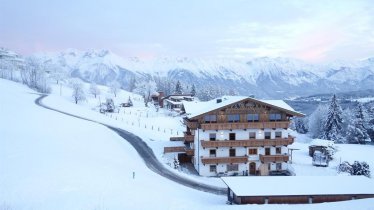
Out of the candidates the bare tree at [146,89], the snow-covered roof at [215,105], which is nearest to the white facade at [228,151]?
the snow-covered roof at [215,105]

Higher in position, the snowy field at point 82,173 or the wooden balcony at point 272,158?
the snowy field at point 82,173

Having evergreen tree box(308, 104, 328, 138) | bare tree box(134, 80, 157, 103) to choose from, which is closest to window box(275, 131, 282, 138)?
evergreen tree box(308, 104, 328, 138)

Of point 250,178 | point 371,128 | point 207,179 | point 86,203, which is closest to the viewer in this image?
point 86,203

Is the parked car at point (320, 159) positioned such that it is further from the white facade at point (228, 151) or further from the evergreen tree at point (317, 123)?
the evergreen tree at point (317, 123)

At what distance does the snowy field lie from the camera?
111ft

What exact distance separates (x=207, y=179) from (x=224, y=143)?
6.63 metres

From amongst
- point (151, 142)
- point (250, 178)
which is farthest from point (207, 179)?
point (151, 142)

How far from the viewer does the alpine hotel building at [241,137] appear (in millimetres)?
57344

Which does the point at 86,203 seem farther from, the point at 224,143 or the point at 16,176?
the point at 224,143

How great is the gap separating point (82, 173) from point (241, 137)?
1077 inches

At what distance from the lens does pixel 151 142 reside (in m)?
67.9

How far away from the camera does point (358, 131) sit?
9562cm

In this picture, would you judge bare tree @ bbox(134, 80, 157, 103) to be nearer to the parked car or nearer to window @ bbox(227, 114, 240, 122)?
the parked car

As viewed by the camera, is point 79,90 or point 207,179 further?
point 79,90
